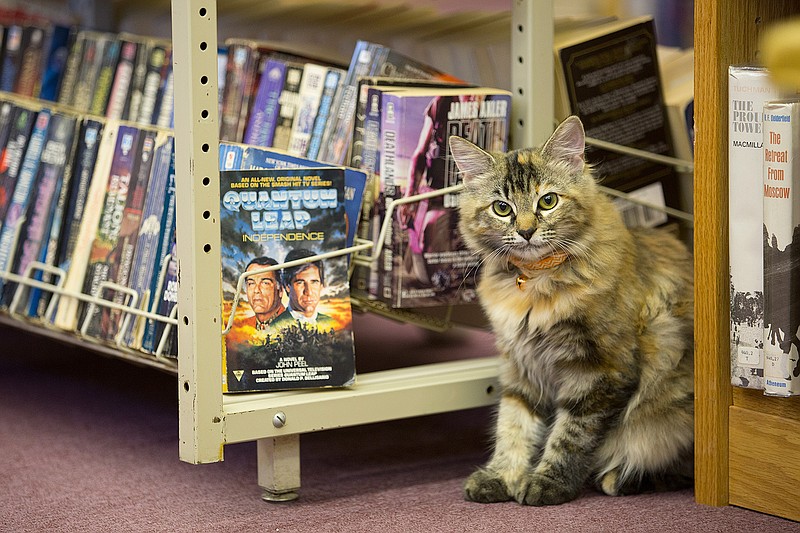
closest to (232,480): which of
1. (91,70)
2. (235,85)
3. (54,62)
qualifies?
(235,85)

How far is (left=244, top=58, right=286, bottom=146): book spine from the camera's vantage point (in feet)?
6.31

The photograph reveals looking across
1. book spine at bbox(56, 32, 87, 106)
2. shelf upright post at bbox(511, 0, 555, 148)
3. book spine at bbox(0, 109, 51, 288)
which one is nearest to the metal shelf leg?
shelf upright post at bbox(511, 0, 555, 148)

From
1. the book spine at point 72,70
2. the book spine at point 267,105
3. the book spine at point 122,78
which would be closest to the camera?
the book spine at point 267,105

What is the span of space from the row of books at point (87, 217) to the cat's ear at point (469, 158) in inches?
18.8

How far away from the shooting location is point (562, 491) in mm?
1572

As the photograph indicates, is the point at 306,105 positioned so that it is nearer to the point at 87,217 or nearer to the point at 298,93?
the point at 298,93

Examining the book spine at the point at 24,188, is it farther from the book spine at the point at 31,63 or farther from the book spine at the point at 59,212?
the book spine at the point at 31,63

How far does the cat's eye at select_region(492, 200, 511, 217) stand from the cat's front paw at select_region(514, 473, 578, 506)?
0.40m

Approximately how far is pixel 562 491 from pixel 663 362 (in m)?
0.25

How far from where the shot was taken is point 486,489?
1.59 metres

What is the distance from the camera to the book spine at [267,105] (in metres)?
1.92

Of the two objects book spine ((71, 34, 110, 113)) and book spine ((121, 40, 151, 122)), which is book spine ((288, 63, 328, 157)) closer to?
book spine ((121, 40, 151, 122))

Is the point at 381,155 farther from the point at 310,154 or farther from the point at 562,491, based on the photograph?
the point at 562,491

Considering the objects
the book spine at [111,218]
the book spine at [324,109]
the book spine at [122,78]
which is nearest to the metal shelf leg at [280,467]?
the book spine at [111,218]
